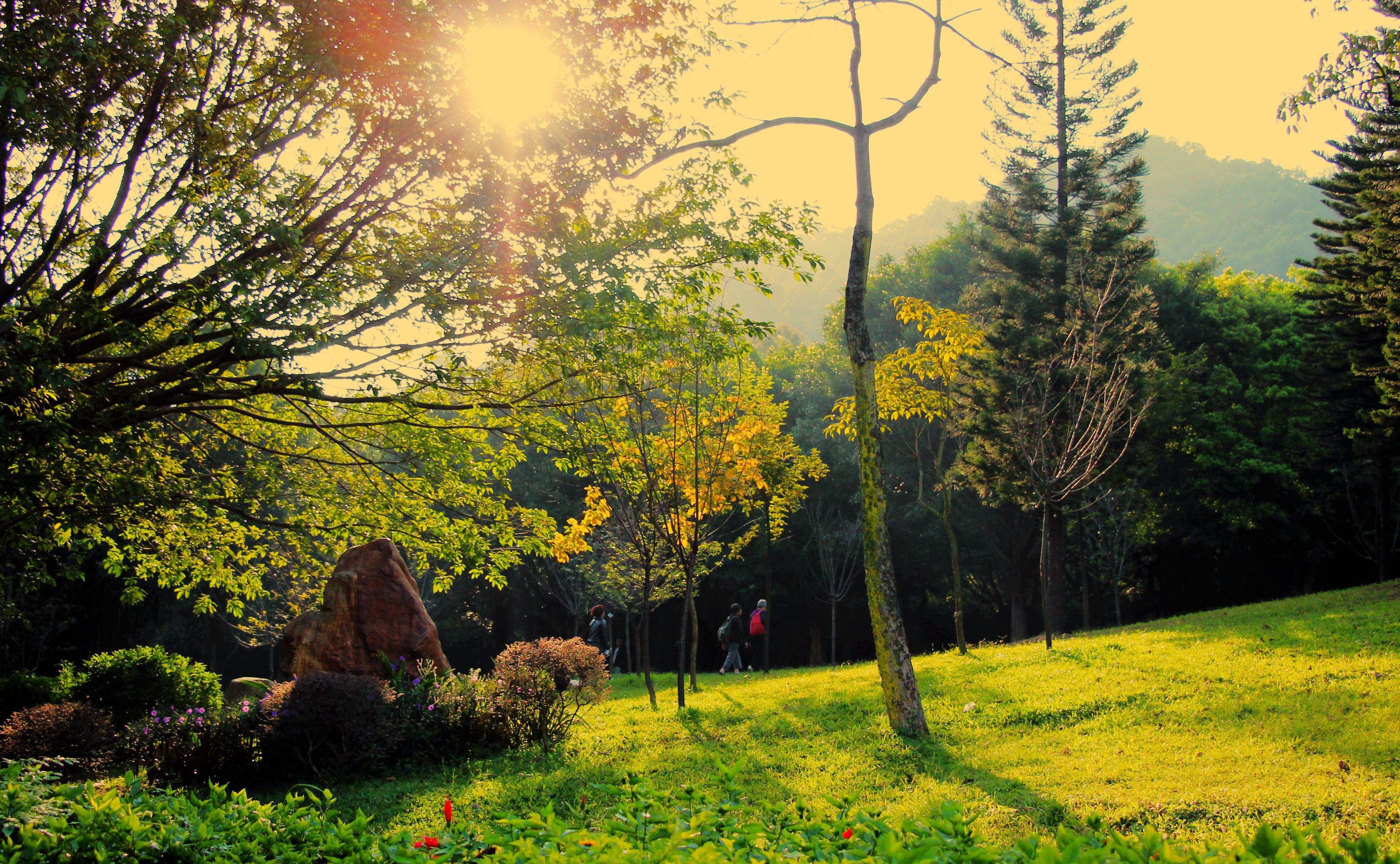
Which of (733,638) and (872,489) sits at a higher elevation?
(872,489)

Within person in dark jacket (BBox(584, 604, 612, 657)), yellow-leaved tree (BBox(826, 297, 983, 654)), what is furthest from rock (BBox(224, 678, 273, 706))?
yellow-leaved tree (BBox(826, 297, 983, 654))

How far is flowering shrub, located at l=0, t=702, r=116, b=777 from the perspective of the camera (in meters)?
8.72

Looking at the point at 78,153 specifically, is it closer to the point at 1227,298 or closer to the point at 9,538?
the point at 9,538

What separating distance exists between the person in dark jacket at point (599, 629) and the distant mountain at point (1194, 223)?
3380 cm

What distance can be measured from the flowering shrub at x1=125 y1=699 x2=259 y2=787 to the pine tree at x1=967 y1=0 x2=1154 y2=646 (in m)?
14.2

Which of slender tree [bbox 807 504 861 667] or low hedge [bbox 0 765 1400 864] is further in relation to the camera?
slender tree [bbox 807 504 861 667]

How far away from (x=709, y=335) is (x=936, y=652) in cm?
851

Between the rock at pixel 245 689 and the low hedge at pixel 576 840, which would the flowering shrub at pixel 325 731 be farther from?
the rock at pixel 245 689

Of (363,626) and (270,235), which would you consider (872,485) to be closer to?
(270,235)

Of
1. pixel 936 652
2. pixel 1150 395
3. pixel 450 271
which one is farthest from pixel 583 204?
pixel 1150 395

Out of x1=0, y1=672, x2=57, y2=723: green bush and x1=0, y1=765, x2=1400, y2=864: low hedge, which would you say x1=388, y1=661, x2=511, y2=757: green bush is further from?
x1=0, y1=672, x2=57, y2=723: green bush

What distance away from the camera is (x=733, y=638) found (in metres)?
18.8

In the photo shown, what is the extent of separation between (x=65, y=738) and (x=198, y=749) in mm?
2690

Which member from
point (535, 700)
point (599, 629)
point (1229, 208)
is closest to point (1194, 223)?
point (1229, 208)
